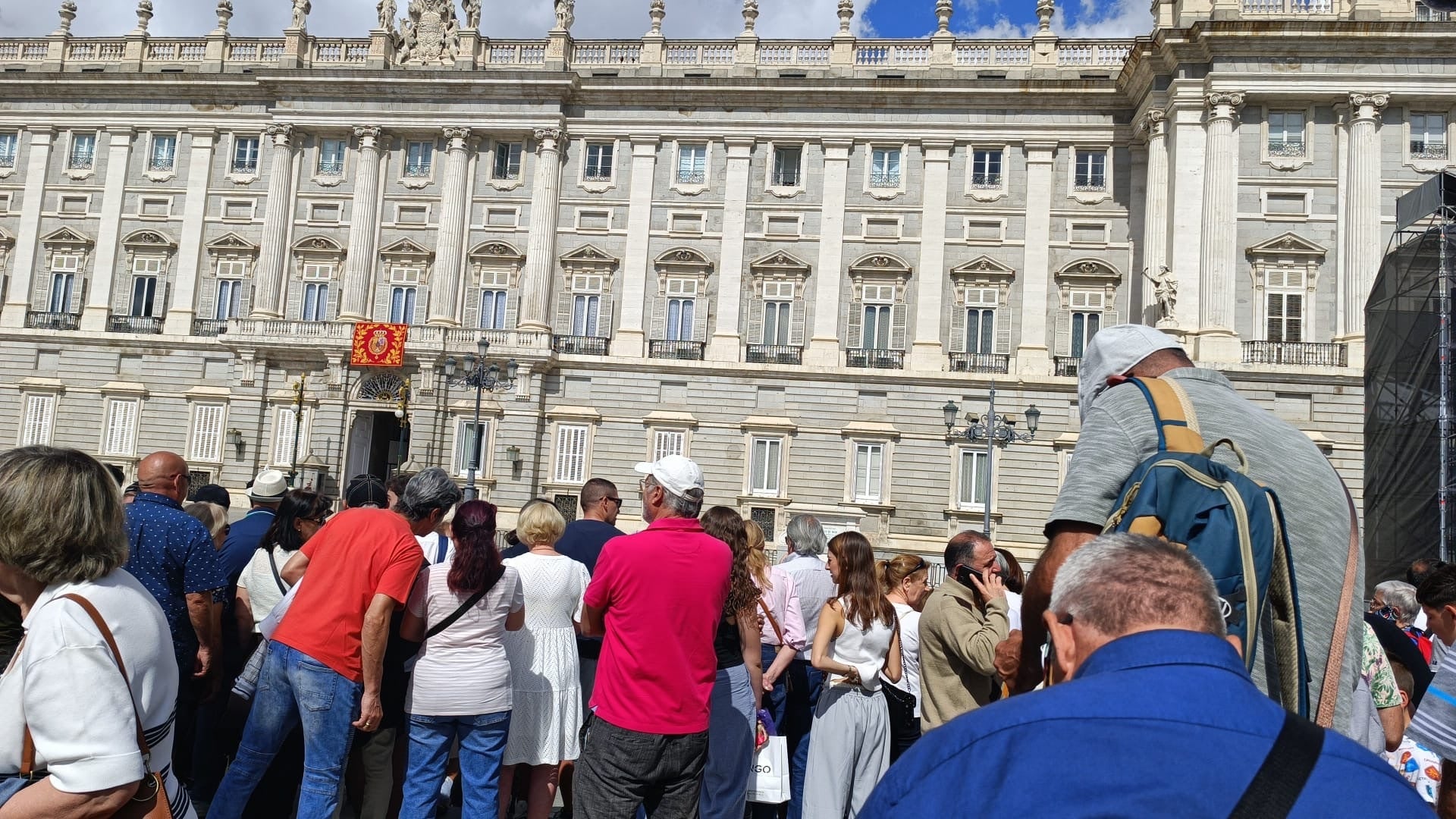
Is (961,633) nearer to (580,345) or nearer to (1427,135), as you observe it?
(580,345)

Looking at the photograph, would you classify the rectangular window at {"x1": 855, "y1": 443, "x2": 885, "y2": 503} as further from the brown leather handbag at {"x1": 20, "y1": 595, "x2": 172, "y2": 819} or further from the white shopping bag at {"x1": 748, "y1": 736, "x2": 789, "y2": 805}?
the brown leather handbag at {"x1": 20, "y1": 595, "x2": 172, "y2": 819}

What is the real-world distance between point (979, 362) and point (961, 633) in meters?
24.0

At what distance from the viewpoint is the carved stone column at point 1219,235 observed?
997 inches

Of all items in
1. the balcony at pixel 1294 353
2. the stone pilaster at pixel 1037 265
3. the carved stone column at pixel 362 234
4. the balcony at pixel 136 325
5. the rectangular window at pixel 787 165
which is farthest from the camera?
the balcony at pixel 136 325

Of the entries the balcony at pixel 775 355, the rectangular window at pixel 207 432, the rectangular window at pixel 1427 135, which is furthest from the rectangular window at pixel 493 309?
the rectangular window at pixel 1427 135

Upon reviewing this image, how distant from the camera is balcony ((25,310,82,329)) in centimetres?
3219

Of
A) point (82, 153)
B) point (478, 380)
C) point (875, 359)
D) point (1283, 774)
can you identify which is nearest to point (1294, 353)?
point (875, 359)

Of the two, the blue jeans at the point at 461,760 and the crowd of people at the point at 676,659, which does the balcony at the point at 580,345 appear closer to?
the crowd of people at the point at 676,659

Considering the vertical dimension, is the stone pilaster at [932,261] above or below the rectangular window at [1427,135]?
below

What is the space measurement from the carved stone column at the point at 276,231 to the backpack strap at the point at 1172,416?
31.7 meters

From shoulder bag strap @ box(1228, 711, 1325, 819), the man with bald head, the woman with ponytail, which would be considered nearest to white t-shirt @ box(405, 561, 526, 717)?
the man with bald head

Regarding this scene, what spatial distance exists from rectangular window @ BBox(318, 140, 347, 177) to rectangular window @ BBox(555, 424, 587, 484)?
10.7 meters

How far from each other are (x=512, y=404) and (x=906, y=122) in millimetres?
13830

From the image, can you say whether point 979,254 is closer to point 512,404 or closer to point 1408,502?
point 1408,502
